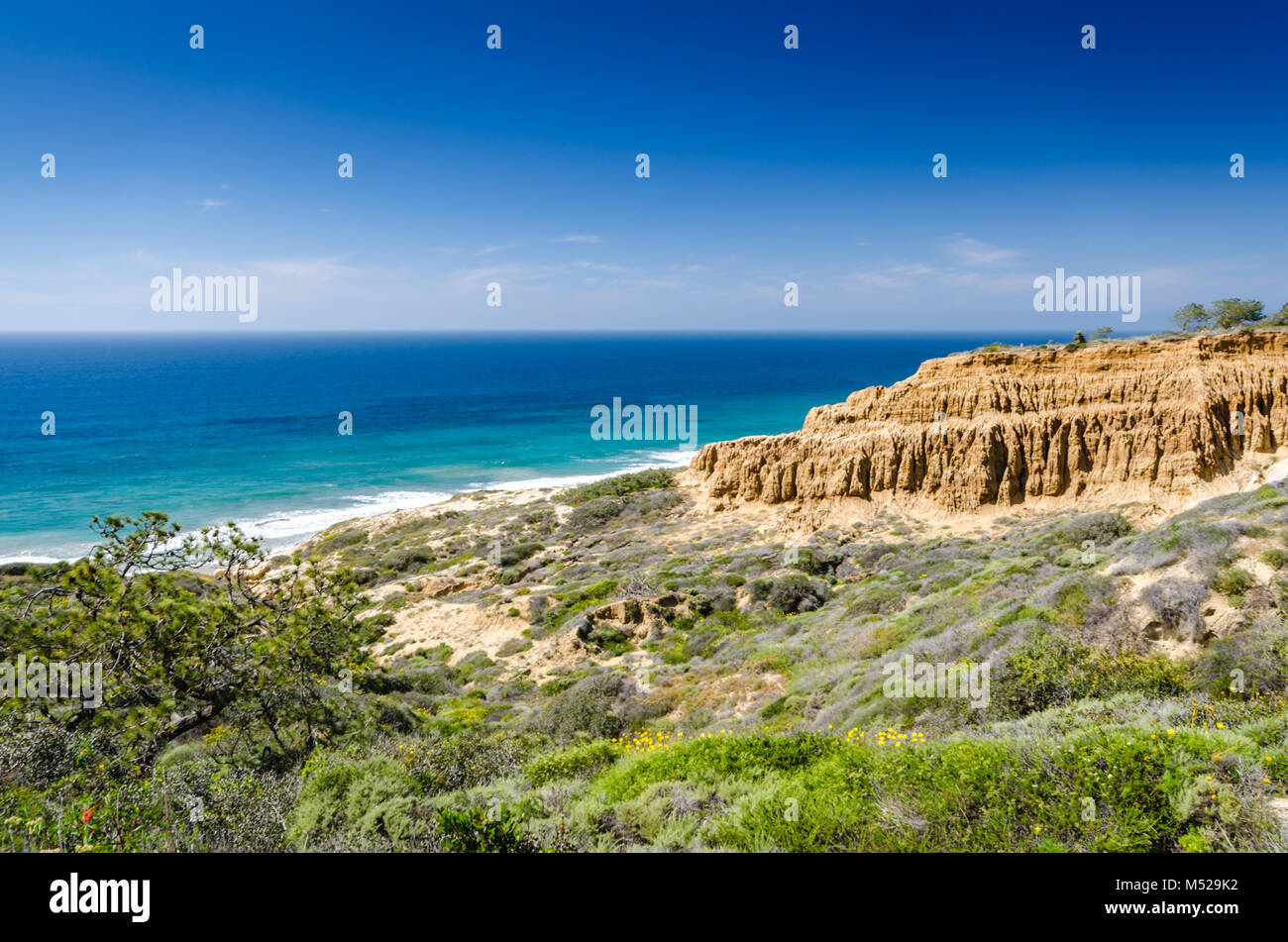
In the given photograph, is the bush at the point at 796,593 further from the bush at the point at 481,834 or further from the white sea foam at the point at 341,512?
the white sea foam at the point at 341,512

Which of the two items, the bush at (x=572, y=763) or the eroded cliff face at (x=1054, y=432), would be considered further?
the eroded cliff face at (x=1054, y=432)

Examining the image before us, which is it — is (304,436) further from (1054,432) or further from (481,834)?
(481,834)

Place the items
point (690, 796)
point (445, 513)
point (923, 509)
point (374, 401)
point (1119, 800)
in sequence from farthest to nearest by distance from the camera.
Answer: point (374, 401) < point (445, 513) < point (923, 509) < point (690, 796) < point (1119, 800)

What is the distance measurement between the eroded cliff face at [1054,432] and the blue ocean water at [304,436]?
2766 centimetres

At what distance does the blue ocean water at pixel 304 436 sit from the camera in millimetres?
41344

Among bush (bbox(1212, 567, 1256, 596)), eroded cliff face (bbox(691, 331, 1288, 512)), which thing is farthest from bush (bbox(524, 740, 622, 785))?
eroded cliff face (bbox(691, 331, 1288, 512))

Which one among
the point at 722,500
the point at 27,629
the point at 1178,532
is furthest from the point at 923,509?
the point at 27,629

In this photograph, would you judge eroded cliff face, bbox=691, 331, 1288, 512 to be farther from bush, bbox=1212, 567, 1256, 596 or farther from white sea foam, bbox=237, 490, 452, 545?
white sea foam, bbox=237, 490, 452, 545

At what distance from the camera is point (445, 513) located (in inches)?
1544

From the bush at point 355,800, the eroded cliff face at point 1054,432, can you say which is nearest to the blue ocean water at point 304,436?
the eroded cliff face at point 1054,432

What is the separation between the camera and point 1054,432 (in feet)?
90.0

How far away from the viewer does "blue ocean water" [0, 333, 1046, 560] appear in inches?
1628

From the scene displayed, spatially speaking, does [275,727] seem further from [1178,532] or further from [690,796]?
[1178,532]
